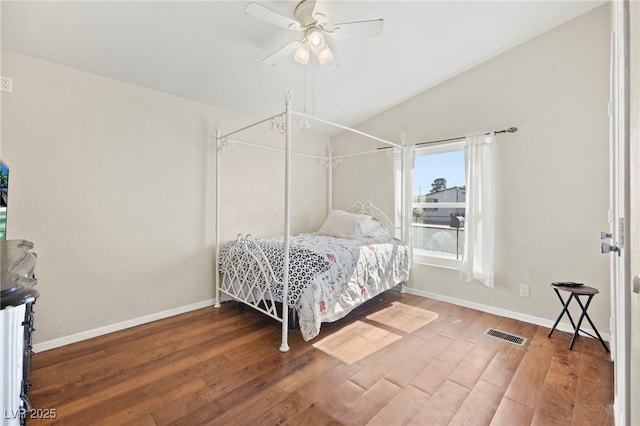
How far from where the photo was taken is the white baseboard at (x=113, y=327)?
2.25 meters

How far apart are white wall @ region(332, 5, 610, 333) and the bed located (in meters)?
0.93

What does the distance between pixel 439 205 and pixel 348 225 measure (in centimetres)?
115

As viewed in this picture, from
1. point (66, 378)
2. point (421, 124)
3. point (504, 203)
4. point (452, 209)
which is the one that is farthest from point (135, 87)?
point (504, 203)

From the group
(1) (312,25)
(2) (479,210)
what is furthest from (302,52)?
(2) (479,210)

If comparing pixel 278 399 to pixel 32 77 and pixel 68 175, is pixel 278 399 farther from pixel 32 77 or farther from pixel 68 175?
pixel 32 77

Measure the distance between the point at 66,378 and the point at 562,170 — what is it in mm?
4271

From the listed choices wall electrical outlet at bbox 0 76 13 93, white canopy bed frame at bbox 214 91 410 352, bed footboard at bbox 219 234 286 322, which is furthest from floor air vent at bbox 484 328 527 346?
wall electrical outlet at bbox 0 76 13 93

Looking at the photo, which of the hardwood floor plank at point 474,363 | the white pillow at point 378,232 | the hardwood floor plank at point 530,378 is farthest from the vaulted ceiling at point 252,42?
the hardwood floor plank at point 530,378

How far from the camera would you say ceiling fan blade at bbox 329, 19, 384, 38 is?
1.85 metres

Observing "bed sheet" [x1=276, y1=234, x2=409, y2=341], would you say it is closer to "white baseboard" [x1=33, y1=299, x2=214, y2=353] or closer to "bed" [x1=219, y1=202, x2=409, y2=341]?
"bed" [x1=219, y1=202, x2=409, y2=341]

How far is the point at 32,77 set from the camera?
2186 millimetres

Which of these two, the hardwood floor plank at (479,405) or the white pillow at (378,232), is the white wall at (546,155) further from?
the hardwood floor plank at (479,405)

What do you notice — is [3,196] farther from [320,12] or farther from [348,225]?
[348,225]

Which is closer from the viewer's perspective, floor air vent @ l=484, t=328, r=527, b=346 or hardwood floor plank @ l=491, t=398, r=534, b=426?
hardwood floor plank @ l=491, t=398, r=534, b=426
